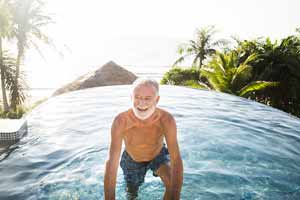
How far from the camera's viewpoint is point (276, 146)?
5.31 meters

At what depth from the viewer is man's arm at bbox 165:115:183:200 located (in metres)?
2.61

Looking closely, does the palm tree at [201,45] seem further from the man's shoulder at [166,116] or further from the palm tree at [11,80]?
the man's shoulder at [166,116]

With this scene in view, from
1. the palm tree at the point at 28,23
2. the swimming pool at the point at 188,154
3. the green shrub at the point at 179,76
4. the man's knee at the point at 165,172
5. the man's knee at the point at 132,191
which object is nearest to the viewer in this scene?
the man's knee at the point at 165,172

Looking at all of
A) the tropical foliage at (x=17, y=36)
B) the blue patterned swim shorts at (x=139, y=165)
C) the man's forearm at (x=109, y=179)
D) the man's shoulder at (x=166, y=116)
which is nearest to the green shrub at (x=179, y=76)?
the tropical foliage at (x=17, y=36)

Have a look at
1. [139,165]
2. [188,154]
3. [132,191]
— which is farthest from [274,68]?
[139,165]

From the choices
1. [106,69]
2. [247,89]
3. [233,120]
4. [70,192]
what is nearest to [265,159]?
[233,120]

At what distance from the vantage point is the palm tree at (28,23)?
62.8 ft

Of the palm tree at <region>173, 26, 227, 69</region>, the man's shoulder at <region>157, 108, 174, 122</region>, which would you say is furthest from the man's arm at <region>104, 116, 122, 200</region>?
the palm tree at <region>173, 26, 227, 69</region>

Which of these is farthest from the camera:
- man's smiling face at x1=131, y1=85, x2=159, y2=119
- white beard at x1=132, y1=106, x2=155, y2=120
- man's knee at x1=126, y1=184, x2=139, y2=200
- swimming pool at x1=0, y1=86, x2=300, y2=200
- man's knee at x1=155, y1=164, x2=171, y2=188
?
swimming pool at x1=0, y1=86, x2=300, y2=200

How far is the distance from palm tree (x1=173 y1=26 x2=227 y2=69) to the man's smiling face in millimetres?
20557

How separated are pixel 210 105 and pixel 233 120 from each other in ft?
4.36

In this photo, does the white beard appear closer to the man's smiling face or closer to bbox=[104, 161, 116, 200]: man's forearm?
the man's smiling face

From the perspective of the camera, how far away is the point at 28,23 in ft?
64.3

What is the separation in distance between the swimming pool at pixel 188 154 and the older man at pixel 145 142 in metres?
0.62
